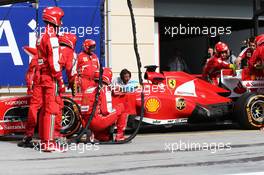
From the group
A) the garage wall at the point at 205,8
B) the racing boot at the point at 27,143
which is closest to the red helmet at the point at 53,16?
the racing boot at the point at 27,143

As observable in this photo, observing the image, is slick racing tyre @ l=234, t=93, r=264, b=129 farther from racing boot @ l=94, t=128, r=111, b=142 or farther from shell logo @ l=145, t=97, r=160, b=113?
racing boot @ l=94, t=128, r=111, b=142

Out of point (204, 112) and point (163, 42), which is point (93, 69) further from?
point (163, 42)

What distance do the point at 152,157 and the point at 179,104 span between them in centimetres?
285

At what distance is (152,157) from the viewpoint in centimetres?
757

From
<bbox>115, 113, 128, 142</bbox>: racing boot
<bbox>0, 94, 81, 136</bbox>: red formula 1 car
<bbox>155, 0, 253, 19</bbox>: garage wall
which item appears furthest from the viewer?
<bbox>155, 0, 253, 19</bbox>: garage wall

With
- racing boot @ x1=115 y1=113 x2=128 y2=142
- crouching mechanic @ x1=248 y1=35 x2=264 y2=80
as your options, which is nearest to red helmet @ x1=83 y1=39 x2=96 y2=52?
racing boot @ x1=115 y1=113 x2=128 y2=142

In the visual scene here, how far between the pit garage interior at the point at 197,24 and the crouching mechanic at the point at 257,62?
5048mm

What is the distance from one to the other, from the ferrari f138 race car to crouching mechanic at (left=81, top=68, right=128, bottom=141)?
55 centimetres

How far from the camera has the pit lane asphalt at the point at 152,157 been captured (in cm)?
663

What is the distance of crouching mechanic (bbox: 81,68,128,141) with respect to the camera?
29.2 feet

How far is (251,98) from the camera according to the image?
10617 mm

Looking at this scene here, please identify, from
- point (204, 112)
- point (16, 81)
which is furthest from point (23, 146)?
point (16, 81)

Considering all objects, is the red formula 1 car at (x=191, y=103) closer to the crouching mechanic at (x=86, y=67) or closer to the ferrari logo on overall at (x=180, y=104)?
the ferrari logo on overall at (x=180, y=104)

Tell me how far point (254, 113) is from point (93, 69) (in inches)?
126
